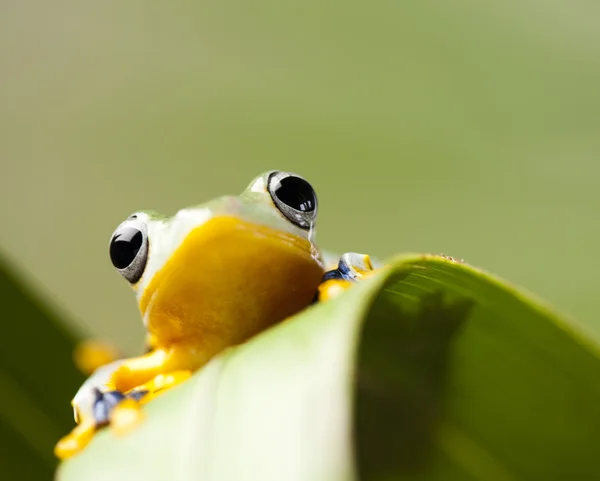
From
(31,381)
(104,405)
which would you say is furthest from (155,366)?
(31,381)

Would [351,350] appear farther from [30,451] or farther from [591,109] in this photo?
[591,109]

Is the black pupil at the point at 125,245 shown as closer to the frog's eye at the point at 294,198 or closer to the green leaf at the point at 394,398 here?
the frog's eye at the point at 294,198

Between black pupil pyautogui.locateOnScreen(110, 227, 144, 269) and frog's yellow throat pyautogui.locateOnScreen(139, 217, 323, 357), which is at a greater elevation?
black pupil pyautogui.locateOnScreen(110, 227, 144, 269)

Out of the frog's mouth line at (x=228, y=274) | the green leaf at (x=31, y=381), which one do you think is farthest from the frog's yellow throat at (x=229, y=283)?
the green leaf at (x=31, y=381)

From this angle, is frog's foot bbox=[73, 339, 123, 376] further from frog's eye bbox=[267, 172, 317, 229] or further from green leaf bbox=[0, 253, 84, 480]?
frog's eye bbox=[267, 172, 317, 229]

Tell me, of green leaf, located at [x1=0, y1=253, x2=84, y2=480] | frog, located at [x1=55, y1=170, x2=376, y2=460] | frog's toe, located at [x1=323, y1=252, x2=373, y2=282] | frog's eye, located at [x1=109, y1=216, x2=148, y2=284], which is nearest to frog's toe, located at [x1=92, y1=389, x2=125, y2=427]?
frog, located at [x1=55, y1=170, x2=376, y2=460]

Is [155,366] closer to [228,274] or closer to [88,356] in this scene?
[228,274]

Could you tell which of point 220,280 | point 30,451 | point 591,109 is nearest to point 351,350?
point 220,280
